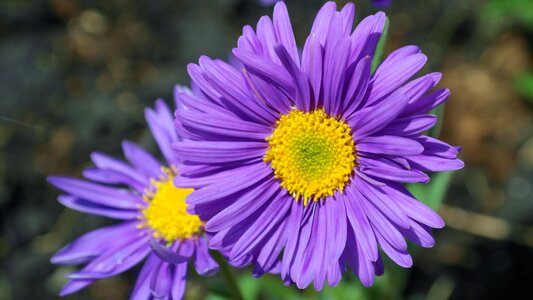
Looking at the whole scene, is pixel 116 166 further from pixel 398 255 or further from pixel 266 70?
pixel 398 255

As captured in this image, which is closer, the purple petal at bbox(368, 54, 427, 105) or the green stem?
the purple petal at bbox(368, 54, 427, 105)

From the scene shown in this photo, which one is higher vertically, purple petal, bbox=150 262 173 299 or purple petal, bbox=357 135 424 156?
purple petal, bbox=357 135 424 156

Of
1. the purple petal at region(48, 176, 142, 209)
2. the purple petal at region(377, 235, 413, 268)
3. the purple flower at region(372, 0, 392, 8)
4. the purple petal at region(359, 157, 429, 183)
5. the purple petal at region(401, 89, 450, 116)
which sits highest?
the purple flower at region(372, 0, 392, 8)

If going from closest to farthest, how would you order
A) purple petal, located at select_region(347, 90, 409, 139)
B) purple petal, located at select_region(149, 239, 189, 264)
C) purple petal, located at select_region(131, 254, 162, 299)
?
purple petal, located at select_region(347, 90, 409, 139), purple petal, located at select_region(149, 239, 189, 264), purple petal, located at select_region(131, 254, 162, 299)

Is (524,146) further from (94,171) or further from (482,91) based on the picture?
(94,171)

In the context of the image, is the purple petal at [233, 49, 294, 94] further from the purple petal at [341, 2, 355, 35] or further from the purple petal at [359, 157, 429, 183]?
the purple petal at [359, 157, 429, 183]

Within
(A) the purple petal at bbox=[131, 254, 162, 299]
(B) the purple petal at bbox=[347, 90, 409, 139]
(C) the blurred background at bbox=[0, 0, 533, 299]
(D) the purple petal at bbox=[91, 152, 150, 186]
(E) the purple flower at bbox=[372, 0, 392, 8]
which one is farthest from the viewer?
(C) the blurred background at bbox=[0, 0, 533, 299]

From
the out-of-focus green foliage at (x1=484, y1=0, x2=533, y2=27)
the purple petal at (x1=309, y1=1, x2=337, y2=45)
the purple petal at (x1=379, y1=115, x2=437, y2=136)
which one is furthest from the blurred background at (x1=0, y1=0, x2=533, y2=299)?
the purple petal at (x1=309, y1=1, x2=337, y2=45)
